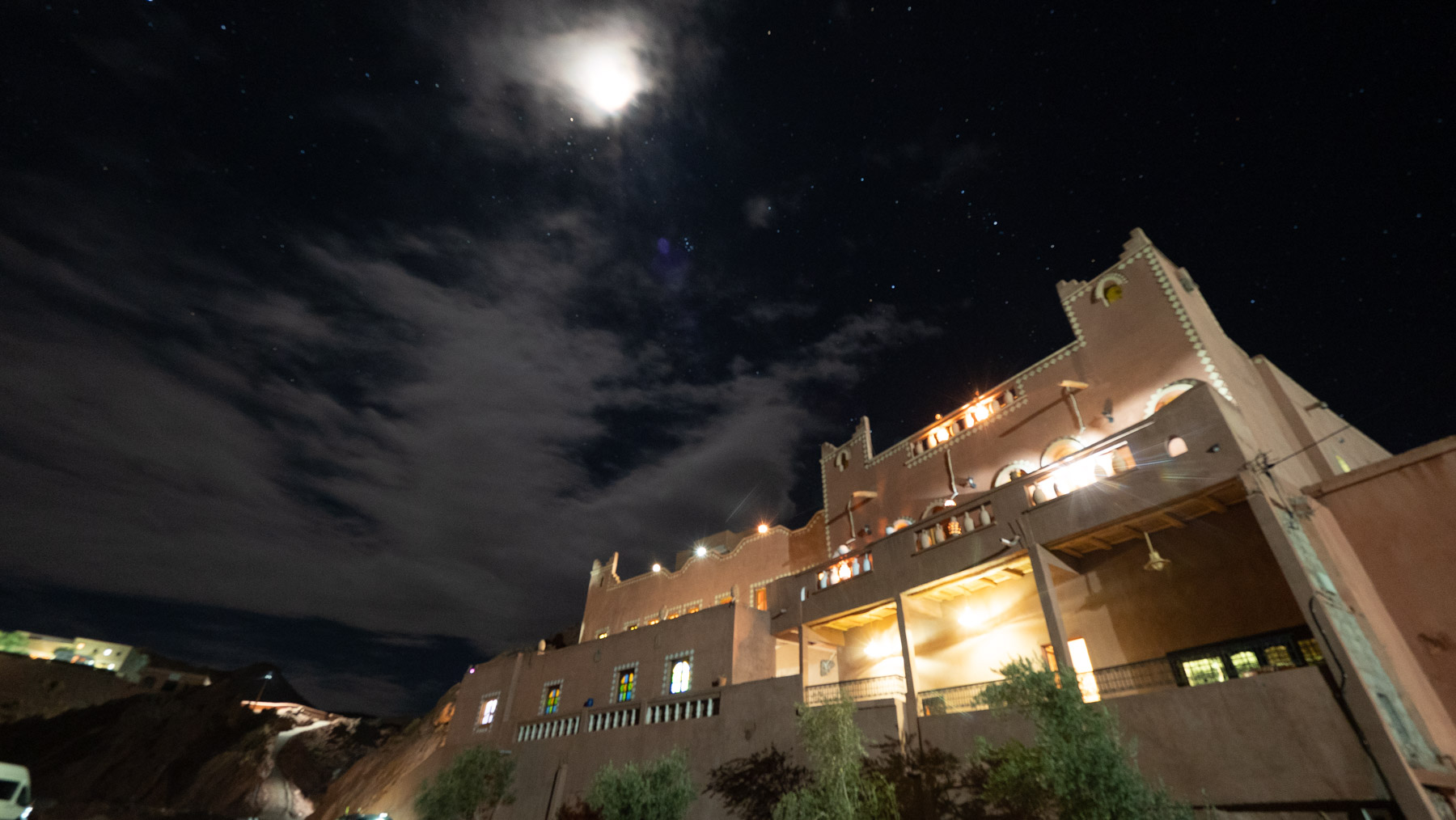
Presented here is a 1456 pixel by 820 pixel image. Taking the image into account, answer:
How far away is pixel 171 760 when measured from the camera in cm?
4728

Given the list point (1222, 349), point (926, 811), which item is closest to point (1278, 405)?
point (1222, 349)

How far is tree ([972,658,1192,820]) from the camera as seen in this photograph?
34.6 ft

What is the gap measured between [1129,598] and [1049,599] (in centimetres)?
346

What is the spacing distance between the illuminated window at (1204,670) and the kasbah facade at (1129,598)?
2.8 inches

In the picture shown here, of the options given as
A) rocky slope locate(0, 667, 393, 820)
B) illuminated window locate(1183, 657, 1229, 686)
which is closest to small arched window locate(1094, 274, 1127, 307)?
illuminated window locate(1183, 657, 1229, 686)

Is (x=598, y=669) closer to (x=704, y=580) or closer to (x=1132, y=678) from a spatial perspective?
(x=704, y=580)

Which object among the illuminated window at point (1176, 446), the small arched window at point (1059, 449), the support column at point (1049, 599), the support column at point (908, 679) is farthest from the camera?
the small arched window at point (1059, 449)

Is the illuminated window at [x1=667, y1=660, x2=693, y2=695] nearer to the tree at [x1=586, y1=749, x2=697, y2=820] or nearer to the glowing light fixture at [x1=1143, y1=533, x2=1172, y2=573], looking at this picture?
the tree at [x1=586, y1=749, x2=697, y2=820]

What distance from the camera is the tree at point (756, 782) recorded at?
17.7 meters

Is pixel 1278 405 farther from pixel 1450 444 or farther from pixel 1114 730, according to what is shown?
pixel 1114 730

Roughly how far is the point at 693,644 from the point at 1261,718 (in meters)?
16.9

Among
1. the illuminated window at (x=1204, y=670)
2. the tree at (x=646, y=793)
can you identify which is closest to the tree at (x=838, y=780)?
the tree at (x=646, y=793)

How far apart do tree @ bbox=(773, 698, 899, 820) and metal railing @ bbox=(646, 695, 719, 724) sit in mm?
5410

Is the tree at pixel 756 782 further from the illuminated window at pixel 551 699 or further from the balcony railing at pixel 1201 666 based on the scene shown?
the illuminated window at pixel 551 699
